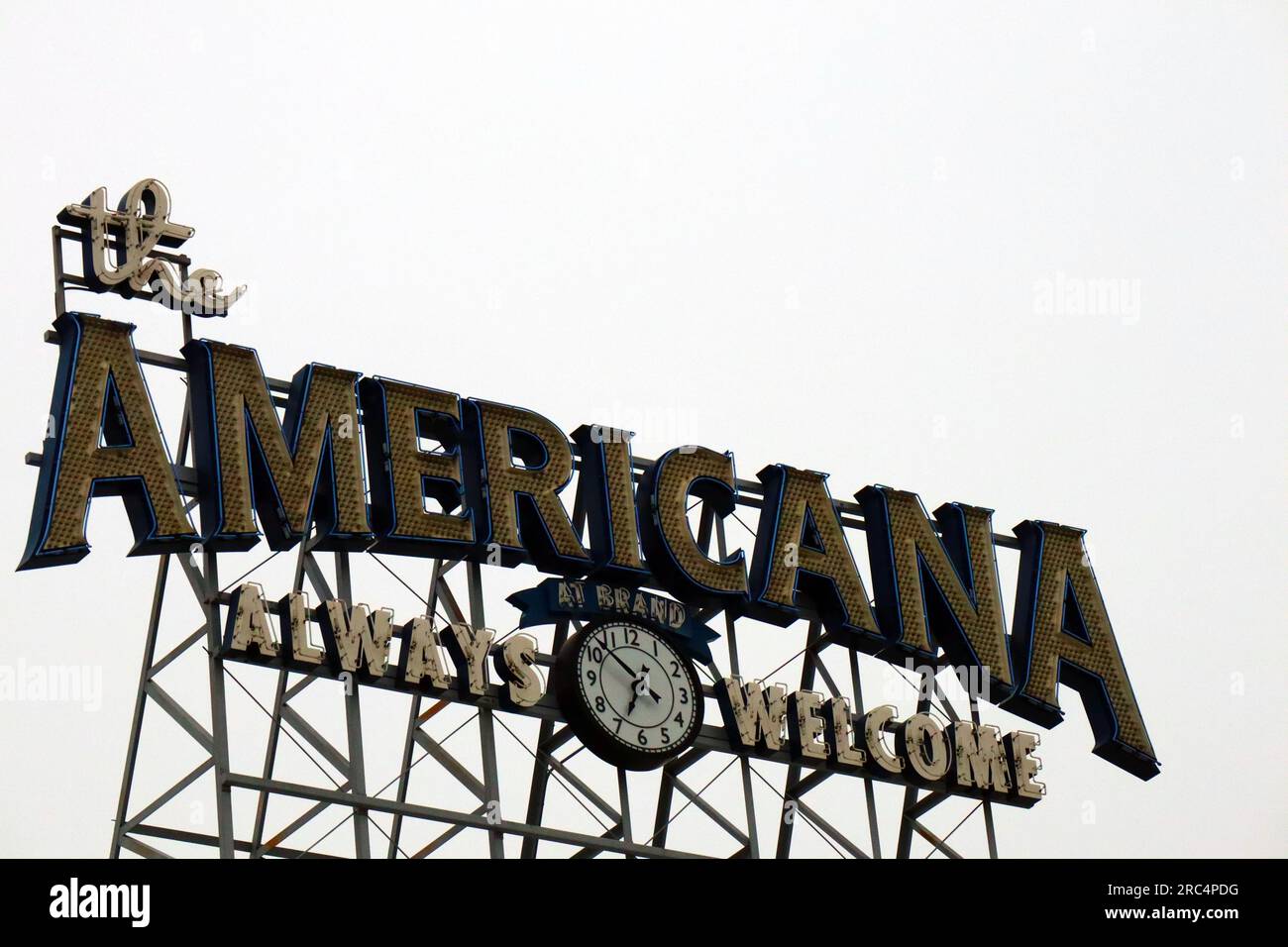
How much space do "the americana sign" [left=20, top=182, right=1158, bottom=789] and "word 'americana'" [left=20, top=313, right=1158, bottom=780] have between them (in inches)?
1.1

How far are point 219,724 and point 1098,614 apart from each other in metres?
14.7

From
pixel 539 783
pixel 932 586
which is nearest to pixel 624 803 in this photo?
pixel 539 783

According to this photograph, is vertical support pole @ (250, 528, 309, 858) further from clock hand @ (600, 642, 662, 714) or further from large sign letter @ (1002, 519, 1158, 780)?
large sign letter @ (1002, 519, 1158, 780)

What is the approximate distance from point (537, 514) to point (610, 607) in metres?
1.61

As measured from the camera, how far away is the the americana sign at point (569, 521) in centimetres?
2525

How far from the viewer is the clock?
26984mm

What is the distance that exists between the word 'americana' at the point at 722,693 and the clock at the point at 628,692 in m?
0.50

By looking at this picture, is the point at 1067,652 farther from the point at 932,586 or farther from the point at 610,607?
the point at 610,607

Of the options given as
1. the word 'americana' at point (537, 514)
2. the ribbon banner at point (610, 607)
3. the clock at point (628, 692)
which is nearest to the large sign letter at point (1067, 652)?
the word 'americana' at point (537, 514)

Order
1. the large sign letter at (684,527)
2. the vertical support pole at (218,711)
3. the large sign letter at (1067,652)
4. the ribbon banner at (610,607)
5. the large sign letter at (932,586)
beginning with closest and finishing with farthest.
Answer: the vertical support pole at (218,711) → the ribbon banner at (610,607) → the large sign letter at (684,527) → the large sign letter at (932,586) → the large sign letter at (1067,652)

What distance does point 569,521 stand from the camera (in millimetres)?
28359

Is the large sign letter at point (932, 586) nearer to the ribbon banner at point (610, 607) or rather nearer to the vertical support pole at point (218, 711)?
the ribbon banner at point (610, 607)

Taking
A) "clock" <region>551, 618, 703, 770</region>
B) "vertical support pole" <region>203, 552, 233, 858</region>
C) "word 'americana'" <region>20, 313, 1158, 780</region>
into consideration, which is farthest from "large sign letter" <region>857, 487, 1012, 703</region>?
"vertical support pole" <region>203, 552, 233, 858</region>
